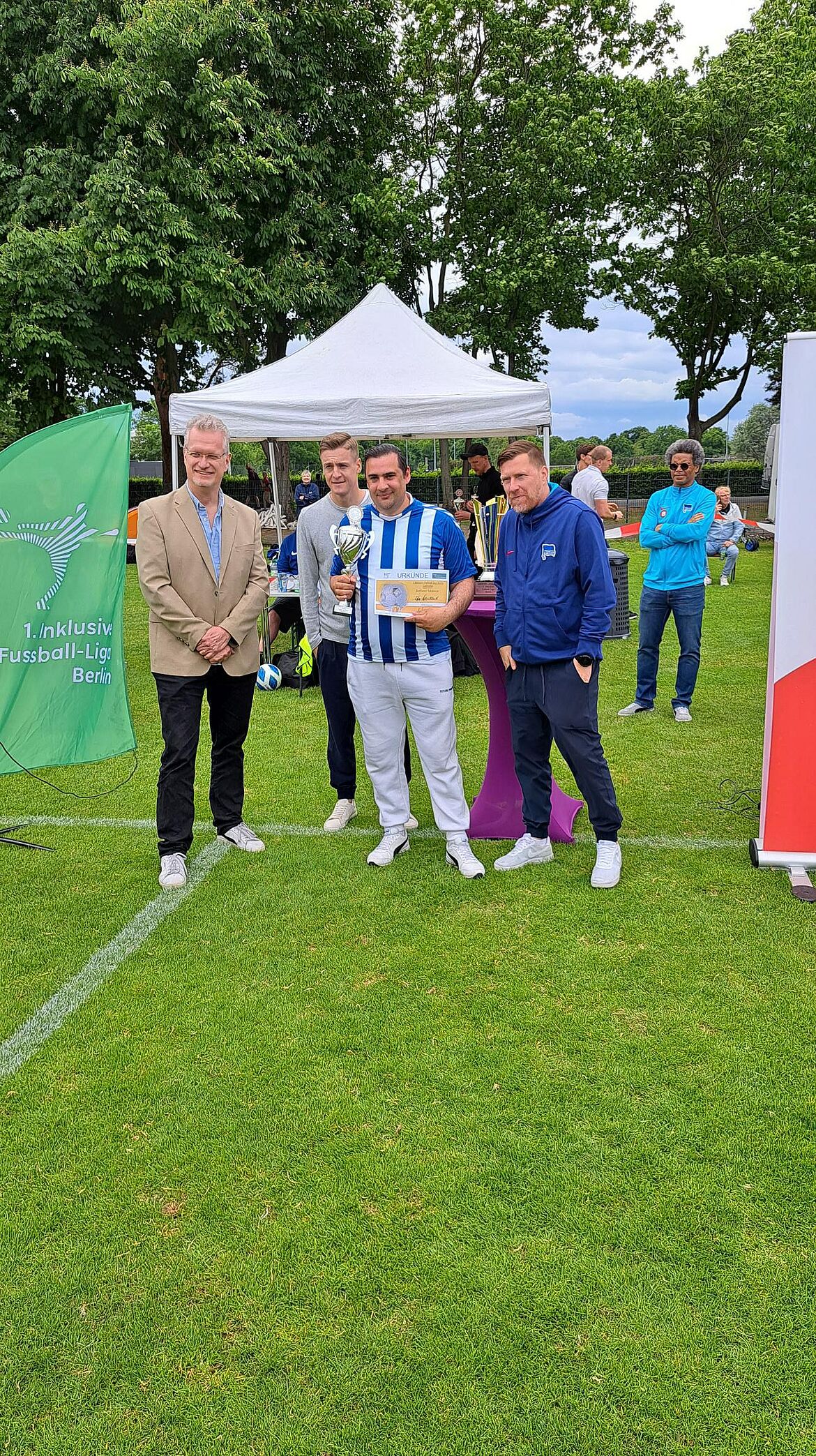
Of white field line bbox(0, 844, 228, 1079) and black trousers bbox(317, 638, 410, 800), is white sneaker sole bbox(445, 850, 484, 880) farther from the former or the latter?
white field line bbox(0, 844, 228, 1079)

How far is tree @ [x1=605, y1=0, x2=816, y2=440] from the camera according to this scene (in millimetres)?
23172

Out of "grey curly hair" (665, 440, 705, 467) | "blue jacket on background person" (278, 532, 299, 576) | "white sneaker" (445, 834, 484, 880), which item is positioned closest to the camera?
"white sneaker" (445, 834, 484, 880)

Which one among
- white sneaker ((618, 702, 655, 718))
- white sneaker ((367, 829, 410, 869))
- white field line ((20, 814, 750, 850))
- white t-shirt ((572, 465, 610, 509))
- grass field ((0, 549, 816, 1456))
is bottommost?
grass field ((0, 549, 816, 1456))

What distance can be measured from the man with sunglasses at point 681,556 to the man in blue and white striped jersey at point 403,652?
289cm

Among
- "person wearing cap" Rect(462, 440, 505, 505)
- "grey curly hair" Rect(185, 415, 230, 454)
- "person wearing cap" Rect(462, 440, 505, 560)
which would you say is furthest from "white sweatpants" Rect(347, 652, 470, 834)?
"person wearing cap" Rect(462, 440, 505, 505)

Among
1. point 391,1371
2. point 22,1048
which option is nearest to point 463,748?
point 22,1048

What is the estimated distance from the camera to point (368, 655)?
4.25 meters

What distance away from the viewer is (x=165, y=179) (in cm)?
1703

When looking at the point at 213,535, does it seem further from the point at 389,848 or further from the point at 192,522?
the point at 389,848

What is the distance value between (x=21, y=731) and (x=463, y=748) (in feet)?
10.0

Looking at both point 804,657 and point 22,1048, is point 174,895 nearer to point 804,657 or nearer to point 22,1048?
point 22,1048

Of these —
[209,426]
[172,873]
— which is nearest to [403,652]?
[209,426]

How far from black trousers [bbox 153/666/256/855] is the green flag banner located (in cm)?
38

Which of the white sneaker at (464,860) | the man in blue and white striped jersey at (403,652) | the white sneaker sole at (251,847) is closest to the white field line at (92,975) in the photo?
the white sneaker sole at (251,847)
